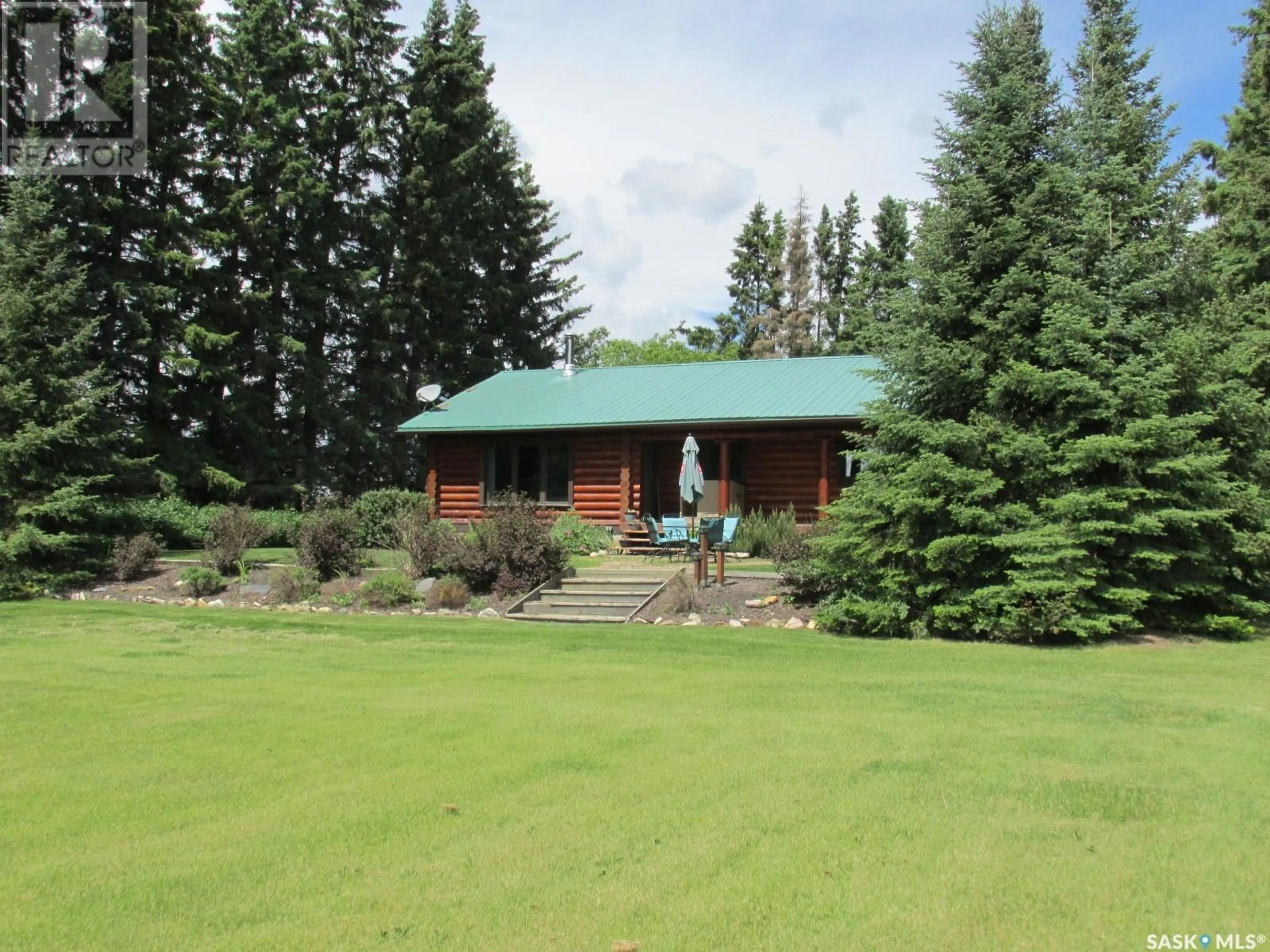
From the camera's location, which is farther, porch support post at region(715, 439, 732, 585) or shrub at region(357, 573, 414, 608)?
porch support post at region(715, 439, 732, 585)

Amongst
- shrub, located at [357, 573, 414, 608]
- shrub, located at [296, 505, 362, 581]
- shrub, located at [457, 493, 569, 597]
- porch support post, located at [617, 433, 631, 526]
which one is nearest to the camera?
shrub, located at [357, 573, 414, 608]

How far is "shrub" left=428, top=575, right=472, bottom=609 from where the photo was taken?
14555 millimetres

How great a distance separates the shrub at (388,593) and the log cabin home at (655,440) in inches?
284

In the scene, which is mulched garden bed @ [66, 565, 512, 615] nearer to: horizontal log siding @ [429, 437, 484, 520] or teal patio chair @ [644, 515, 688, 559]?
teal patio chair @ [644, 515, 688, 559]

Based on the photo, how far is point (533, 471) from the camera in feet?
75.2

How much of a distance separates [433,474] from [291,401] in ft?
32.0

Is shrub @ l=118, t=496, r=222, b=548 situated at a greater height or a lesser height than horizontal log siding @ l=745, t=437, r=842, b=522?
lesser

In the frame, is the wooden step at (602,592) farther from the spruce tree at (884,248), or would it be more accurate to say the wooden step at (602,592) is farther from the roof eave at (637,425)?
the spruce tree at (884,248)

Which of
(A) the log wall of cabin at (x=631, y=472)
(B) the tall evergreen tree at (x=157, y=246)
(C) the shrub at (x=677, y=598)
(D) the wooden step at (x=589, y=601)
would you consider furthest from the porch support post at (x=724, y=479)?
(B) the tall evergreen tree at (x=157, y=246)

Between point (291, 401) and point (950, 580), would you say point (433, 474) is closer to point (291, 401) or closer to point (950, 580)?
point (291, 401)

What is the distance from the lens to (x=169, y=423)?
2647 cm

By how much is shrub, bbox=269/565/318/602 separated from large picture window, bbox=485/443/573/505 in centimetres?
710

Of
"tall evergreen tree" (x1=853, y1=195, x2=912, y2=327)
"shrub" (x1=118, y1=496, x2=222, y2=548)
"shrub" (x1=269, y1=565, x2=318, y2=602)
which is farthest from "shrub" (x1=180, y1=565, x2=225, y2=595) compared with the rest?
"tall evergreen tree" (x1=853, y1=195, x2=912, y2=327)

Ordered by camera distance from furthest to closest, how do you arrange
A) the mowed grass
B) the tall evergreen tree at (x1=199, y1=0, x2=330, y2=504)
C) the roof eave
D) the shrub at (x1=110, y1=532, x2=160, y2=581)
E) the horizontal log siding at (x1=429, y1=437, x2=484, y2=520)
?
the tall evergreen tree at (x1=199, y1=0, x2=330, y2=504), the horizontal log siding at (x1=429, y1=437, x2=484, y2=520), the roof eave, the shrub at (x1=110, y1=532, x2=160, y2=581), the mowed grass
